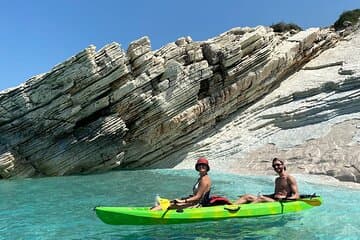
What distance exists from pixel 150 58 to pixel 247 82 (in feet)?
21.7

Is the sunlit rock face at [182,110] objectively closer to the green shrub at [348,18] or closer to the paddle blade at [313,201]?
the paddle blade at [313,201]

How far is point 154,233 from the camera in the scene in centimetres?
1105

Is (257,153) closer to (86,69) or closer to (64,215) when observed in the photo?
(86,69)

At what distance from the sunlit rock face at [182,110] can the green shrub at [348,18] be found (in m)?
12.8

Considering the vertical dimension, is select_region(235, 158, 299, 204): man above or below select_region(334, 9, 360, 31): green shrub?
below

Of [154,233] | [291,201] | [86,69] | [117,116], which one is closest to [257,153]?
[117,116]

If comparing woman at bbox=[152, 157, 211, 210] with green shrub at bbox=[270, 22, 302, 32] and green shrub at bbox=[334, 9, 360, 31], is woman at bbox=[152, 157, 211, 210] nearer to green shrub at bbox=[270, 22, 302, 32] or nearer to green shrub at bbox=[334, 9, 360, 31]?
green shrub at bbox=[334, 9, 360, 31]

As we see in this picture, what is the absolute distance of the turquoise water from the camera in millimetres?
11109

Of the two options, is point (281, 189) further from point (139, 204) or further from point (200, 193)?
point (139, 204)

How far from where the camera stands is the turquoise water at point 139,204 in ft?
36.4

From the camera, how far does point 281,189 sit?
13.4 m

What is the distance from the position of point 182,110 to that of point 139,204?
13254 mm

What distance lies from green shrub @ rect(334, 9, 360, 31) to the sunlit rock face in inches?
504

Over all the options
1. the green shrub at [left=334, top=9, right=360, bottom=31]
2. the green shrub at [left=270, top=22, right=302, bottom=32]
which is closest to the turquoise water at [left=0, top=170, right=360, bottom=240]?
the green shrub at [left=334, top=9, right=360, bottom=31]
